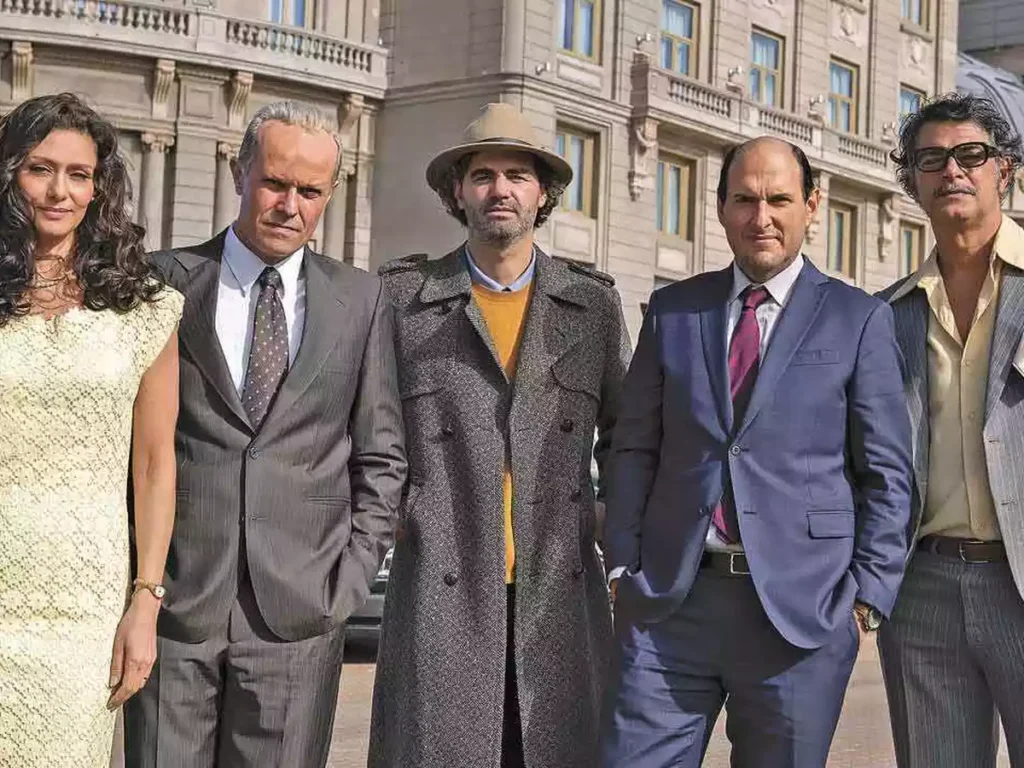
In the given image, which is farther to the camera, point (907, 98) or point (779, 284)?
point (907, 98)

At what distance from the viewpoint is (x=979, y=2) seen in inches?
1914

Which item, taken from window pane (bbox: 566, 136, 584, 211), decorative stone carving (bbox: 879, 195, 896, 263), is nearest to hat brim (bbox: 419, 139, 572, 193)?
window pane (bbox: 566, 136, 584, 211)

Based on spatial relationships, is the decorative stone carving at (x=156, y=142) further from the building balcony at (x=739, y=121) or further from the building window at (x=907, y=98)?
the building window at (x=907, y=98)

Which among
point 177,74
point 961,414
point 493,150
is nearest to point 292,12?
point 177,74

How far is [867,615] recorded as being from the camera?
4172 millimetres

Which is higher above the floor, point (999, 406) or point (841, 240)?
point (841, 240)

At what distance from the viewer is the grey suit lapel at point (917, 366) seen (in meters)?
4.50

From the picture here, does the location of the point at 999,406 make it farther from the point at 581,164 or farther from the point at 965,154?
the point at 581,164

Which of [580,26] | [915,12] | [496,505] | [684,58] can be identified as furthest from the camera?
[915,12]

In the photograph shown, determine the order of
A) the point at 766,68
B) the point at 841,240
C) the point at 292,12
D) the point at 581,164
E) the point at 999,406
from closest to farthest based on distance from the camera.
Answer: the point at 999,406 → the point at 292,12 → the point at 581,164 → the point at 766,68 → the point at 841,240

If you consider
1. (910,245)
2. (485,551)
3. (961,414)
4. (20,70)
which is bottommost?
(485,551)

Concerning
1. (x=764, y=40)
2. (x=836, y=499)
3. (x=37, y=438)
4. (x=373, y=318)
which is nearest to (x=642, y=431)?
(x=836, y=499)

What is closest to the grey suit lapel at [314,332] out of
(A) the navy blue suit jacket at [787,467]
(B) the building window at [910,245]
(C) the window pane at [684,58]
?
(A) the navy blue suit jacket at [787,467]

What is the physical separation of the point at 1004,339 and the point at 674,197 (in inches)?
1016
